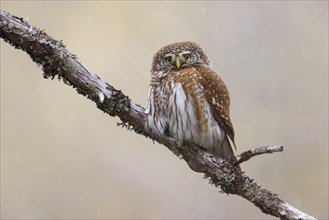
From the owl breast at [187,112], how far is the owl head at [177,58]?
228mm

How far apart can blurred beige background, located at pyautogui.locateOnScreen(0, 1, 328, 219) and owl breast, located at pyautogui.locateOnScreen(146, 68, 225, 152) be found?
298 centimetres

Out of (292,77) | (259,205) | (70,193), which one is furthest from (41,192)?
(259,205)

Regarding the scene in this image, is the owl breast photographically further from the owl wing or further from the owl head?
the owl head

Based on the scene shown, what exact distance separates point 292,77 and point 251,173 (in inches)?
53.1

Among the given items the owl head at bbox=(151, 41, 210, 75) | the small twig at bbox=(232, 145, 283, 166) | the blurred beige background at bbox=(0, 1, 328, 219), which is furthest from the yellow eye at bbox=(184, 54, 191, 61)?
the blurred beige background at bbox=(0, 1, 328, 219)

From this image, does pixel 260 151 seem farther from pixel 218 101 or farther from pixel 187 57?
pixel 187 57

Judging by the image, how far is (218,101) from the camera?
4129mm

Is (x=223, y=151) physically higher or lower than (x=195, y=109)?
lower

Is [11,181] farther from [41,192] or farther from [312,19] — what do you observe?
[312,19]

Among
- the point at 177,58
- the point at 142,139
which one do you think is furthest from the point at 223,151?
the point at 142,139

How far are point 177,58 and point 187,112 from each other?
0.47 meters

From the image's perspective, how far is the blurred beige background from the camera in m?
7.36

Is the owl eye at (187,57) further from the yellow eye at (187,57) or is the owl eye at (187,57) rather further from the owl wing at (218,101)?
the owl wing at (218,101)

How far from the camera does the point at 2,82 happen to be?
7781 mm
